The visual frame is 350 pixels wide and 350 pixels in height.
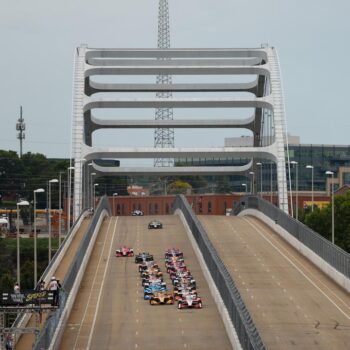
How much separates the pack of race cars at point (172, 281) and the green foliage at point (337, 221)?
36272mm

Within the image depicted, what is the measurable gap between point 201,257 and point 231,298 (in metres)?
25.4

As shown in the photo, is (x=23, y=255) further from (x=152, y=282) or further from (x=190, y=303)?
(x=190, y=303)

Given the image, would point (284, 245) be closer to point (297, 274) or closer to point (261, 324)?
point (297, 274)

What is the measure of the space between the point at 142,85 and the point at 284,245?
53185 millimetres

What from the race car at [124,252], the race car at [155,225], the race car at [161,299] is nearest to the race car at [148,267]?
the race car at [124,252]

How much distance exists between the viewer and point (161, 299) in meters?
66.2

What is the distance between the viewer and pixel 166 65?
139000mm

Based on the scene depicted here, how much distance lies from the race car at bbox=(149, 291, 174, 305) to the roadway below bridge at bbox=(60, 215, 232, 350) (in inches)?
18.0

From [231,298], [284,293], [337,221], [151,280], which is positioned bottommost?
[284,293]

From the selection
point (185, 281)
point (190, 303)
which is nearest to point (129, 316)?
point (190, 303)

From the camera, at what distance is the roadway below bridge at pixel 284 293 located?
54.1 m

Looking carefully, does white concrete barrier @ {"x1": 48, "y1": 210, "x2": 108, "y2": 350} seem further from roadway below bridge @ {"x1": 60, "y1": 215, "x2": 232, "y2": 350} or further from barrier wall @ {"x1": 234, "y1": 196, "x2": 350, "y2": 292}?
barrier wall @ {"x1": 234, "y1": 196, "x2": 350, "y2": 292}

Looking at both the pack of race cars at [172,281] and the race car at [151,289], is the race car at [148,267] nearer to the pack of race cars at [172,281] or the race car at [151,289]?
the pack of race cars at [172,281]

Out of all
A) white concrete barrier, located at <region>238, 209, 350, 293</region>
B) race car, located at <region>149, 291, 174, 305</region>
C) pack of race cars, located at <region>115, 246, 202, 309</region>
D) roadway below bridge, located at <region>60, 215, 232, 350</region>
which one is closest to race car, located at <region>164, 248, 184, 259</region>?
pack of race cars, located at <region>115, 246, 202, 309</region>
